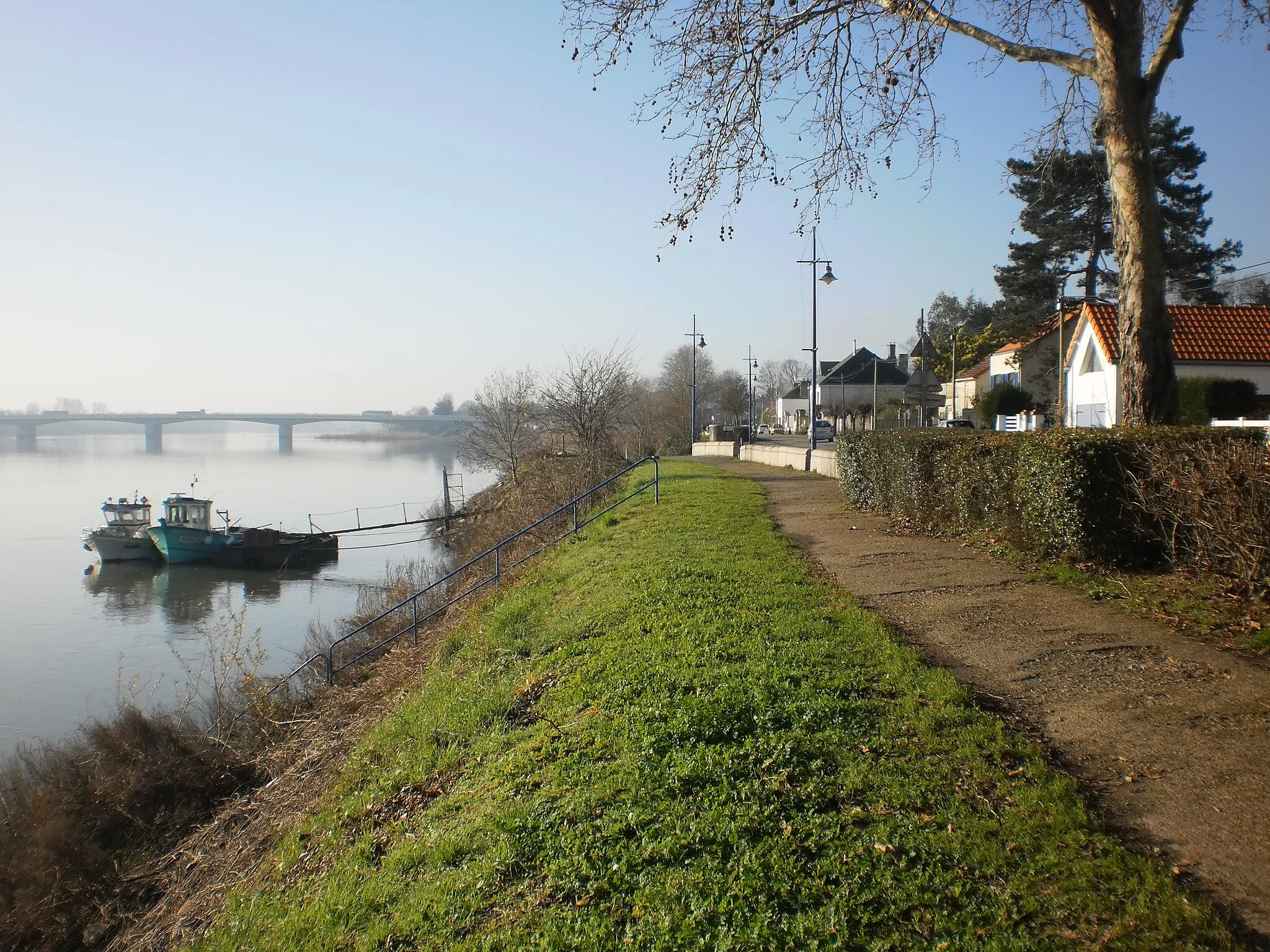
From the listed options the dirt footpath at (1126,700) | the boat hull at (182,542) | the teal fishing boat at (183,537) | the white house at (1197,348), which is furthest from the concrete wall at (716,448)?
the dirt footpath at (1126,700)

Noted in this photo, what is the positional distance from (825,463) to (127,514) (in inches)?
1372

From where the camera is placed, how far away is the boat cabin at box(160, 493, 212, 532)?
43250 millimetres

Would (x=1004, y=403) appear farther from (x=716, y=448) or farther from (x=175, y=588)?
(x=175, y=588)

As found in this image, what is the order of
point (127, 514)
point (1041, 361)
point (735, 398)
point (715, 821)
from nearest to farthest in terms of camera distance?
point (715, 821)
point (127, 514)
point (1041, 361)
point (735, 398)

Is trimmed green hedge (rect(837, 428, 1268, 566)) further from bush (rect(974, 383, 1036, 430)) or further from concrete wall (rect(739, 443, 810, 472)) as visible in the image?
bush (rect(974, 383, 1036, 430))

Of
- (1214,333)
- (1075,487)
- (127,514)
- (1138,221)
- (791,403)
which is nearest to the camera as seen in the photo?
(1075,487)

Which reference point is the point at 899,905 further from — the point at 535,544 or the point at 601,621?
the point at 535,544

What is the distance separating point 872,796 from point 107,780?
11.2 metres

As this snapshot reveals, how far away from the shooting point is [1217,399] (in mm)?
24984

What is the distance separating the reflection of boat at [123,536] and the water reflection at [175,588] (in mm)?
540

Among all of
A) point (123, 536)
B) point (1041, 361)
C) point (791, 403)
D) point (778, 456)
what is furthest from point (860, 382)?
point (123, 536)

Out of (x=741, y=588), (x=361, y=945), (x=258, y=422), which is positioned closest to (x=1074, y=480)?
(x=741, y=588)

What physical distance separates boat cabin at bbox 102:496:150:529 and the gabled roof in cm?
6013

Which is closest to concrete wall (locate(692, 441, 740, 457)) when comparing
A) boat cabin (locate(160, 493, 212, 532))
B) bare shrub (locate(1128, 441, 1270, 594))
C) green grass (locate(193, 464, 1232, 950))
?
boat cabin (locate(160, 493, 212, 532))
